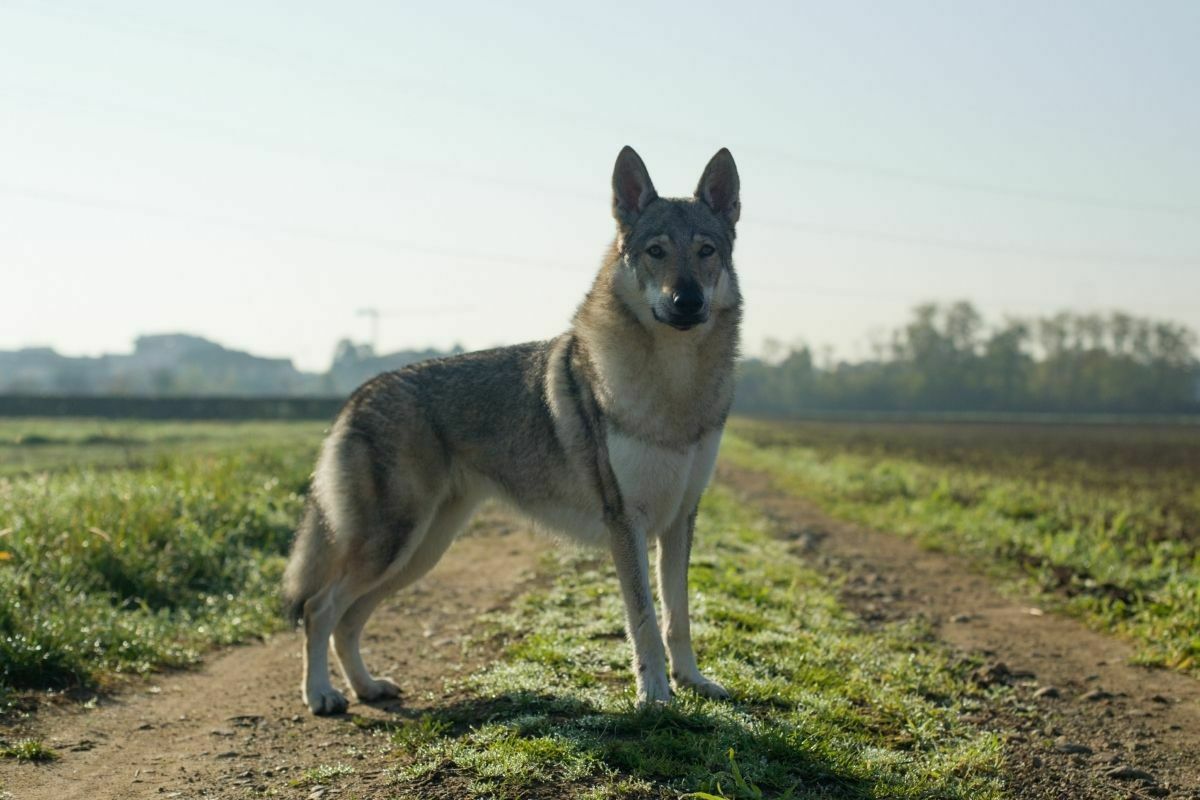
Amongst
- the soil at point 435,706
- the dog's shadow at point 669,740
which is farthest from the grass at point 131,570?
the dog's shadow at point 669,740

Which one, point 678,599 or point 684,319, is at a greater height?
point 684,319

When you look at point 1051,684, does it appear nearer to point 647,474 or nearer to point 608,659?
point 608,659

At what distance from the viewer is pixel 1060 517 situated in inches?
596

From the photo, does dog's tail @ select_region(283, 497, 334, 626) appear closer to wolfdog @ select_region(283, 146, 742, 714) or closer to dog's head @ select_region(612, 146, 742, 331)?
wolfdog @ select_region(283, 146, 742, 714)

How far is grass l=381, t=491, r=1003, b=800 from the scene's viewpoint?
191 inches

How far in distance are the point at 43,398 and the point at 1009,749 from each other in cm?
4116

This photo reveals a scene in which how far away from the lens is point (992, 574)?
12219 mm

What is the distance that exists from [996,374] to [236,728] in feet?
416

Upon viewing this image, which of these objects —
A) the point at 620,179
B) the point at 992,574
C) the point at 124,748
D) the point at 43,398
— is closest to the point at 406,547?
the point at 124,748

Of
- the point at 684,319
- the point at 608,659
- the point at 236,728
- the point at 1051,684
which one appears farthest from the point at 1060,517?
the point at 236,728

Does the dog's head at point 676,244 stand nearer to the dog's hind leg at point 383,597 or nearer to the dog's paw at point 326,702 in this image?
the dog's hind leg at point 383,597

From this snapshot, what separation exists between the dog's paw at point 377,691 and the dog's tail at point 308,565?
0.66 meters

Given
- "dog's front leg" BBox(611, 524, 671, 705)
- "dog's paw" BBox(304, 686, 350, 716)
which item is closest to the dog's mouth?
"dog's front leg" BBox(611, 524, 671, 705)

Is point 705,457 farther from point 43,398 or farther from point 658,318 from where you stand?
point 43,398
